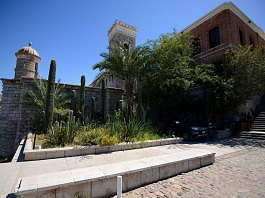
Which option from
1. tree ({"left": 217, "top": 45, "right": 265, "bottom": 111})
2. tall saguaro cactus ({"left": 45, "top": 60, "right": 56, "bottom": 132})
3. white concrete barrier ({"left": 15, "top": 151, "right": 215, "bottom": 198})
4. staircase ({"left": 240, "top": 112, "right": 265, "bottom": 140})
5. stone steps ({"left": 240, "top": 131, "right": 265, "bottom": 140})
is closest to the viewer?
white concrete barrier ({"left": 15, "top": 151, "right": 215, "bottom": 198})

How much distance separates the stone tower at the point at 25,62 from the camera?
60.3 ft

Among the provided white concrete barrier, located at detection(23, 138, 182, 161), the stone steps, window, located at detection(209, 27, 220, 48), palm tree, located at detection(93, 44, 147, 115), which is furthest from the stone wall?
window, located at detection(209, 27, 220, 48)

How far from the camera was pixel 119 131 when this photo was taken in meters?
7.00

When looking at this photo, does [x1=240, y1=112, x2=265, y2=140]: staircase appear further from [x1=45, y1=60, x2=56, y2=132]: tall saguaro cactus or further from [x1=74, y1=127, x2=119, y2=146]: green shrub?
[x1=45, y1=60, x2=56, y2=132]: tall saguaro cactus

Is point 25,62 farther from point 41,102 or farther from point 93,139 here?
point 93,139

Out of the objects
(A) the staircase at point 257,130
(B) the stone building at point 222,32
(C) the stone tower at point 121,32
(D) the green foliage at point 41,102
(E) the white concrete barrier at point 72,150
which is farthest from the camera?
(C) the stone tower at point 121,32

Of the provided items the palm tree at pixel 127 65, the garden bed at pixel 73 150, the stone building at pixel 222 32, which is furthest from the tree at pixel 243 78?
the garden bed at pixel 73 150

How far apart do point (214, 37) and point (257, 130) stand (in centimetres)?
1008

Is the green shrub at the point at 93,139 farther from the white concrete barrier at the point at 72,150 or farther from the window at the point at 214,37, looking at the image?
the window at the point at 214,37

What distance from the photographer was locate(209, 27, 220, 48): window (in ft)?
49.0

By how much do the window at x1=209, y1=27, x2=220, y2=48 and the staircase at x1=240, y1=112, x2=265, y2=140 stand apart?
8049 mm

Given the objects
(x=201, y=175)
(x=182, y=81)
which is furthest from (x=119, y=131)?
(x=182, y=81)

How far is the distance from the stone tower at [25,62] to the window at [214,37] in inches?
869

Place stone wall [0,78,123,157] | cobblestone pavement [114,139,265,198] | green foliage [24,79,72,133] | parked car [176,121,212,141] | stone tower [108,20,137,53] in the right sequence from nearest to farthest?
1. cobblestone pavement [114,139,265,198]
2. parked car [176,121,212,141]
3. green foliage [24,79,72,133]
4. stone wall [0,78,123,157]
5. stone tower [108,20,137,53]
